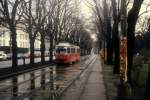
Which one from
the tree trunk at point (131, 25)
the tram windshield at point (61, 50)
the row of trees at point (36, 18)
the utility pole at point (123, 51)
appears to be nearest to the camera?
the utility pole at point (123, 51)

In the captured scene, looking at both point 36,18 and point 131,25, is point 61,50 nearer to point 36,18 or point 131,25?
point 36,18

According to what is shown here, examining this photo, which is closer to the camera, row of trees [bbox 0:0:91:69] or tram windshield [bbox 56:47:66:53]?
row of trees [bbox 0:0:91:69]

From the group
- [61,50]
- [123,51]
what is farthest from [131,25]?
[61,50]

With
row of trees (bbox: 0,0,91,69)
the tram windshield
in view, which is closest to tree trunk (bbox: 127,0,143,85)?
row of trees (bbox: 0,0,91,69)

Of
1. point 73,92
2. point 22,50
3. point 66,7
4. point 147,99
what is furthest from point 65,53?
point 22,50

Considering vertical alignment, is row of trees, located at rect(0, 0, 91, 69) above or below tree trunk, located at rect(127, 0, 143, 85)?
above

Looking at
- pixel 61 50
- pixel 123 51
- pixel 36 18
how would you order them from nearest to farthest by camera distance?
pixel 123 51 < pixel 36 18 < pixel 61 50

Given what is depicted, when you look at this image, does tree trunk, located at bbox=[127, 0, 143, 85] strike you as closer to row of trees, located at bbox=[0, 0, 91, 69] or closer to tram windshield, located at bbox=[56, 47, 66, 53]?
row of trees, located at bbox=[0, 0, 91, 69]

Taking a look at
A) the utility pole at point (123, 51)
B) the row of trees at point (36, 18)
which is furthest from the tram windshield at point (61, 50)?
the utility pole at point (123, 51)

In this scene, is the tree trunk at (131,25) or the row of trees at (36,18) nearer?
the tree trunk at (131,25)

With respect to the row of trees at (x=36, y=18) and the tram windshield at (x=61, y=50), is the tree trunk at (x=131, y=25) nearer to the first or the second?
the row of trees at (x=36, y=18)

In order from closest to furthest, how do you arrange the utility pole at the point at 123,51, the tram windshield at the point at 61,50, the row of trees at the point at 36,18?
the utility pole at the point at 123,51 < the row of trees at the point at 36,18 < the tram windshield at the point at 61,50

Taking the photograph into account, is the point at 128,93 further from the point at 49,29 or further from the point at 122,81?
the point at 49,29

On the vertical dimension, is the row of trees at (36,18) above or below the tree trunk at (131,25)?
above
